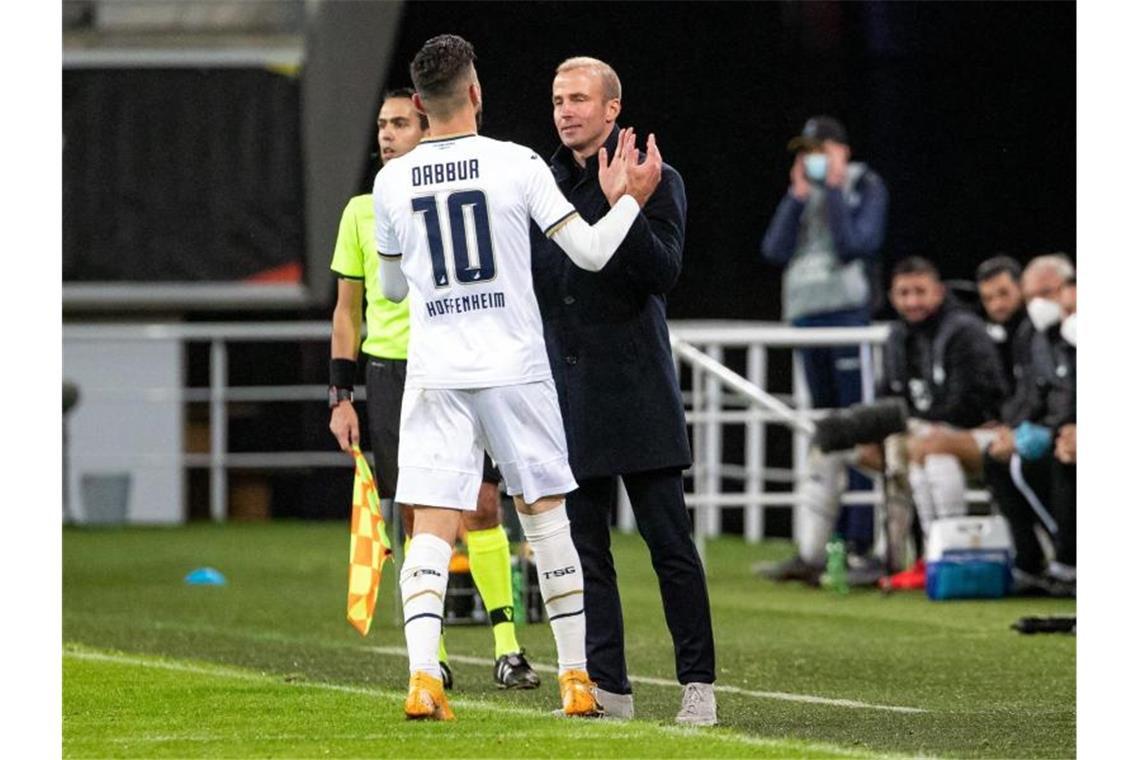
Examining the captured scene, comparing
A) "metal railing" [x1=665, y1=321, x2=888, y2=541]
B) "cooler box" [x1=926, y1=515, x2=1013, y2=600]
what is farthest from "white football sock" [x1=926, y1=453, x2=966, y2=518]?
"metal railing" [x1=665, y1=321, x2=888, y2=541]

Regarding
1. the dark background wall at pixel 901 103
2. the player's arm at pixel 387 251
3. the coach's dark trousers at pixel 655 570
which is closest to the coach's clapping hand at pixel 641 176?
the player's arm at pixel 387 251

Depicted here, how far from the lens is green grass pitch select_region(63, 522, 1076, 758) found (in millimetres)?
6121

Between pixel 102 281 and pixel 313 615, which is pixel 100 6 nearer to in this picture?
pixel 102 281

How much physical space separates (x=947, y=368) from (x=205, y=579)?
153 inches

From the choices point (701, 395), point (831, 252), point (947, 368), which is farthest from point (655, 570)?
point (701, 395)

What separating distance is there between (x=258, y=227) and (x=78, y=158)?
148 cm

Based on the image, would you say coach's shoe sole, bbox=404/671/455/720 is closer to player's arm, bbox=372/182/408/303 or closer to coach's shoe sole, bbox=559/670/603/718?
coach's shoe sole, bbox=559/670/603/718

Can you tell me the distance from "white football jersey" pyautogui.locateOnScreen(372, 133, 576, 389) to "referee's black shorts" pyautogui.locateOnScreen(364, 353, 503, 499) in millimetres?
1507

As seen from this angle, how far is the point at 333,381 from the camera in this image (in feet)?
24.7

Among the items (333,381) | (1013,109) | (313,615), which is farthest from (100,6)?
(333,381)

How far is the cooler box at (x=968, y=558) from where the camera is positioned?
11.3m

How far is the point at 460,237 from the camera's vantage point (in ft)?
20.5

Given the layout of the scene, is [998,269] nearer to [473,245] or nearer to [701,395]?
[701,395]

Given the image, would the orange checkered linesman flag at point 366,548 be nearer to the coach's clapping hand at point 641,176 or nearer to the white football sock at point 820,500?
the coach's clapping hand at point 641,176
